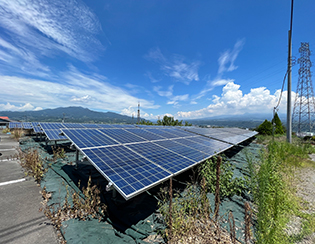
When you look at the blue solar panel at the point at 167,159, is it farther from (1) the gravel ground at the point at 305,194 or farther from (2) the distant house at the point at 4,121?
(2) the distant house at the point at 4,121

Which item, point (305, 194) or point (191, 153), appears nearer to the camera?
point (305, 194)

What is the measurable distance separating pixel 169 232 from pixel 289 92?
25336 millimetres

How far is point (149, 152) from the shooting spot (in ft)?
22.8

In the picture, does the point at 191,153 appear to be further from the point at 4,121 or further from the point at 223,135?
the point at 4,121

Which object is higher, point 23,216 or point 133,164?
point 133,164

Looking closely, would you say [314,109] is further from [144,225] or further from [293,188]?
[144,225]

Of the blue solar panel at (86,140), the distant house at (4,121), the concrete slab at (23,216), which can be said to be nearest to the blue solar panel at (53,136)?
the concrete slab at (23,216)

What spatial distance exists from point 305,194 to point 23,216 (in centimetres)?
1305

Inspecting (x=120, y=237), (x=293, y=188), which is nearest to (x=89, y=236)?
(x=120, y=237)

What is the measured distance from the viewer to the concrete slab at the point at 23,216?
12.4 feet

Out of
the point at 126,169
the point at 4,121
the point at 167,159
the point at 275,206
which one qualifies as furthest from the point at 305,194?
the point at 4,121

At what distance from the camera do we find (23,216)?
4.58m

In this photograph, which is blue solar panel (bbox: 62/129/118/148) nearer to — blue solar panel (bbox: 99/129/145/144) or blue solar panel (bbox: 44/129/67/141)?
blue solar panel (bbox: 99/129/145/144)

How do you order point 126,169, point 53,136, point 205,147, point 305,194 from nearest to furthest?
point 126,169 < point 305,194 < point 205,147 < point 53,136
